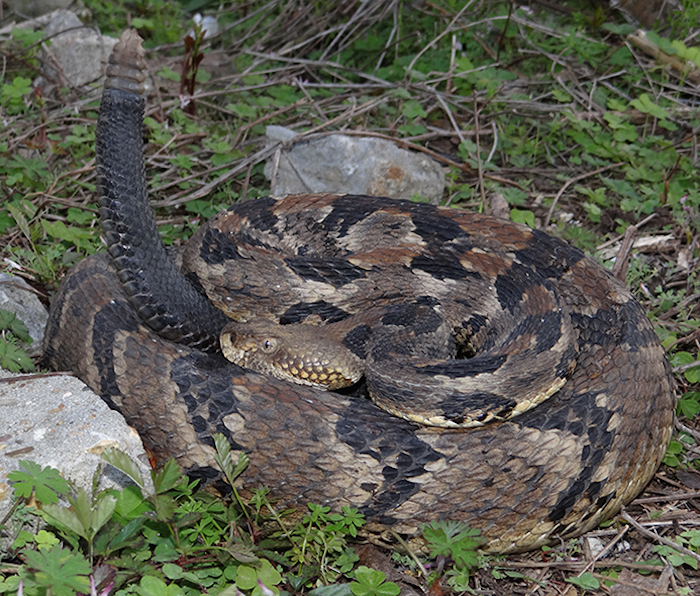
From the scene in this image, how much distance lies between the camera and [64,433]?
2.81 m

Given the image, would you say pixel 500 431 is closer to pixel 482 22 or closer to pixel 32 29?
pixel 482 22

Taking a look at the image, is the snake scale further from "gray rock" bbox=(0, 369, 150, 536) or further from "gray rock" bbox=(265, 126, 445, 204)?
"gray rock" bbox=(265, 126, 445, 204)

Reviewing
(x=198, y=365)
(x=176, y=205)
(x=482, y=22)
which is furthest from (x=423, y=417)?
(x=482, y=22)

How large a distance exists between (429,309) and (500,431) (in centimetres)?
91

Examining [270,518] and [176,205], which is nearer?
[270,518]

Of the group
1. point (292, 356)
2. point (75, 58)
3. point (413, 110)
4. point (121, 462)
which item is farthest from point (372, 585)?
point (75, 58)

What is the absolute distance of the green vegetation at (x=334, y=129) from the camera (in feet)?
8.69

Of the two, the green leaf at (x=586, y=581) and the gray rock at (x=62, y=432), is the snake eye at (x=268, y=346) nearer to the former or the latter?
the gray rock at (x=62, y=432)

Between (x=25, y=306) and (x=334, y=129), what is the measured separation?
100 inches

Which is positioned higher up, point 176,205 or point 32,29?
point 32,29

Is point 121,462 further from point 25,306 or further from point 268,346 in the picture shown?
point 25,306

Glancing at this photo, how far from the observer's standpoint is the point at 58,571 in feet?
7.62

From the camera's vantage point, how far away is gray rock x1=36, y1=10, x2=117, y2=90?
19.2 ft

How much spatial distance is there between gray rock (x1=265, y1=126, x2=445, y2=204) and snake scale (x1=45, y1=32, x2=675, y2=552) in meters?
0.77
